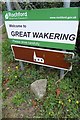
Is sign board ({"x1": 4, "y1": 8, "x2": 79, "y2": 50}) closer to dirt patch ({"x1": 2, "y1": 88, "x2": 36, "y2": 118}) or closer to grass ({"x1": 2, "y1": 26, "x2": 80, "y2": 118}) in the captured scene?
grass ({"x1": 2, "y1": 26, "x2": 80, "y2": 118})

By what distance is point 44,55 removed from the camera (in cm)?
304

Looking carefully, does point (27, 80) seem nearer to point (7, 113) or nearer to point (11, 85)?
point (11, 85)

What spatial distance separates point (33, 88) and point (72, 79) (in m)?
0.67

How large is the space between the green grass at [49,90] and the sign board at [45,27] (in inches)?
17.8

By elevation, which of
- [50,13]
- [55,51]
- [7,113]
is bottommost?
[7,113]

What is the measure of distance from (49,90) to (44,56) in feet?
1.87

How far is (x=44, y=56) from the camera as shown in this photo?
3.05 meters

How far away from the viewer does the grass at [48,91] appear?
9.21 ft

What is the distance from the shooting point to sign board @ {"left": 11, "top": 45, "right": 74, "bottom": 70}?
2.89 meters

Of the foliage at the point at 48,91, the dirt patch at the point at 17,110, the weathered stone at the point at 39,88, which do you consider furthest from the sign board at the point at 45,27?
the dirt patch at the point at 17,110

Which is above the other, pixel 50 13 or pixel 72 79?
pixel 50 13

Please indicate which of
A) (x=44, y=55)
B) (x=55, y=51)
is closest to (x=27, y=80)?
(x=44, y=55)

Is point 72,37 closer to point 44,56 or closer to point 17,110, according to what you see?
point 44,56

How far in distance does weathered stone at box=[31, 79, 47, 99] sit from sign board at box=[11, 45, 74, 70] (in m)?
0.30
